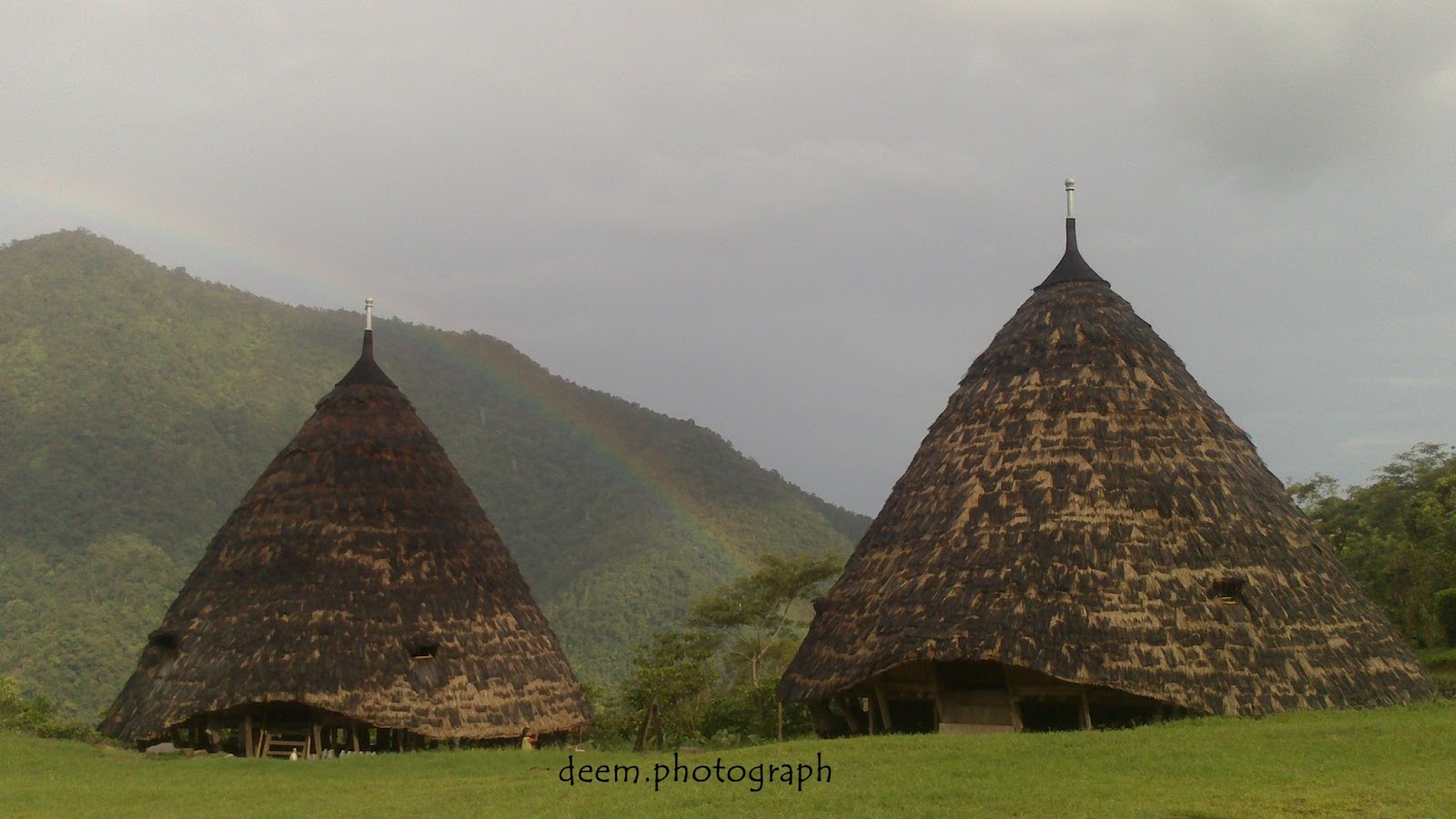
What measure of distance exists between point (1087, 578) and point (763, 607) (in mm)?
26258

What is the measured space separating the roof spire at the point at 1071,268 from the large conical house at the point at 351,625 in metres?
10.8

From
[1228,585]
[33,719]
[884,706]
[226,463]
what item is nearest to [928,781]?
[884,706]

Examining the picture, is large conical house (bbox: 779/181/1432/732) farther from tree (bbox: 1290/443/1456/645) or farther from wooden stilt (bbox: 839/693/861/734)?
tree (bbox: 1290/443/1456/645)

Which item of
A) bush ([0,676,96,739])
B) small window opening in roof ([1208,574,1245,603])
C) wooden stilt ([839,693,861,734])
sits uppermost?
small window opening in roof ([1208,574,1245,603])

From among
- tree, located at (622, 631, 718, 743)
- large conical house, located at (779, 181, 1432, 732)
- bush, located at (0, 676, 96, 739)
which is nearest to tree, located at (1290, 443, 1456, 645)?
large conical house, located at (779, 181, 1432, 732)

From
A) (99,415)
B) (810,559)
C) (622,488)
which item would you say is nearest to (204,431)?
(99,415)

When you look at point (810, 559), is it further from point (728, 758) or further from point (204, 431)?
point (204, 431)

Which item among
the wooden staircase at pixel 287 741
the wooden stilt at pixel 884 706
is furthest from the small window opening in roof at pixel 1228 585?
the wooden staircase at pixel 287 741

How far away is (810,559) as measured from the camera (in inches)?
1654

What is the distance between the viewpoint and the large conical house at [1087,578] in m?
15.5

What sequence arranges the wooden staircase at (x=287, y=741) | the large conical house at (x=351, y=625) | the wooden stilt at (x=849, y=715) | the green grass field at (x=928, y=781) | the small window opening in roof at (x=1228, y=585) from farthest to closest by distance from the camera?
the wooden staircase at (x=287, y=741) < the wooden stilt at (x=849, y=715) < the large conical house at (x=351, y=625) < the small window opening in roof at (x=1228, y=585) < the green grass field at (x=928, y=781)

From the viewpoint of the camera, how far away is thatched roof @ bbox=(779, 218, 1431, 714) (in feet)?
50.8

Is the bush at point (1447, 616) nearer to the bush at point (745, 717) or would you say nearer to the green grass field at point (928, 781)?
the green grass field at point (928, 781)

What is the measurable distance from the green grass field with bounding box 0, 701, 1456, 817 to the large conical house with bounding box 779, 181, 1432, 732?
2.88 feet
